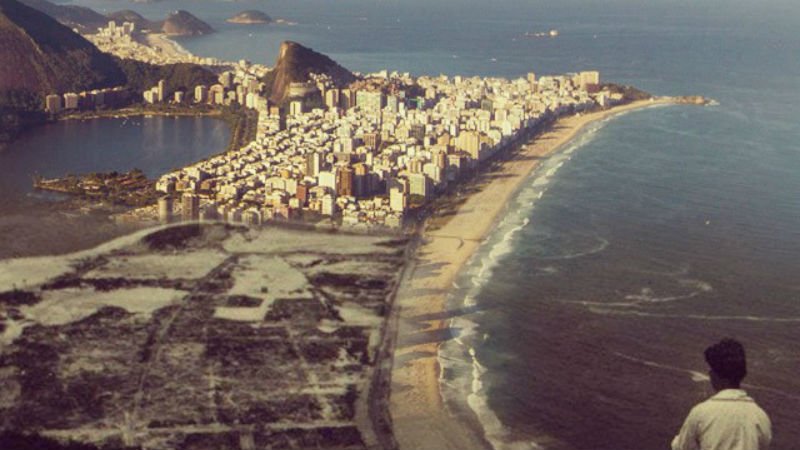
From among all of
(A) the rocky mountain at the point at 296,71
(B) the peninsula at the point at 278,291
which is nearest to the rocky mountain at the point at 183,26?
(A) the rocky mountain at the point at 296,71

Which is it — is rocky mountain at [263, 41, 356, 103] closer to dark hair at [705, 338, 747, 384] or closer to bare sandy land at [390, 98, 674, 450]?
bare sandy land at [390, 98, 674, 450]

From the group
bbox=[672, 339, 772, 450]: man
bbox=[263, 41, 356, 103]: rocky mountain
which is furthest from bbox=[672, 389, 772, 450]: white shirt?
bbox=[263, 41, 356, 103]: rocky mountain

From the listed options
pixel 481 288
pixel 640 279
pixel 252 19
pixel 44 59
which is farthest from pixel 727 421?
pixel 252 19

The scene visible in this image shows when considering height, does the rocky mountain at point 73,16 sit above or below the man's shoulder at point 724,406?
above

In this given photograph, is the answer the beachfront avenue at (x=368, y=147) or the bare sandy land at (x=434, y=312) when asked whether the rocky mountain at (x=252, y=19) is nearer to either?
the beachfront avenue at (x=368, y=147)

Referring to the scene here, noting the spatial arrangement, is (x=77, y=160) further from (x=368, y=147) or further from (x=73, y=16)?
(x=73, y=16)

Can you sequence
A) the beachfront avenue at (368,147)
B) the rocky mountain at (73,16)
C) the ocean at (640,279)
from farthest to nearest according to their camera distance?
the rocky mountain at (73,16), the beachfront avenue at (368,147), the ocean at (640,279)
